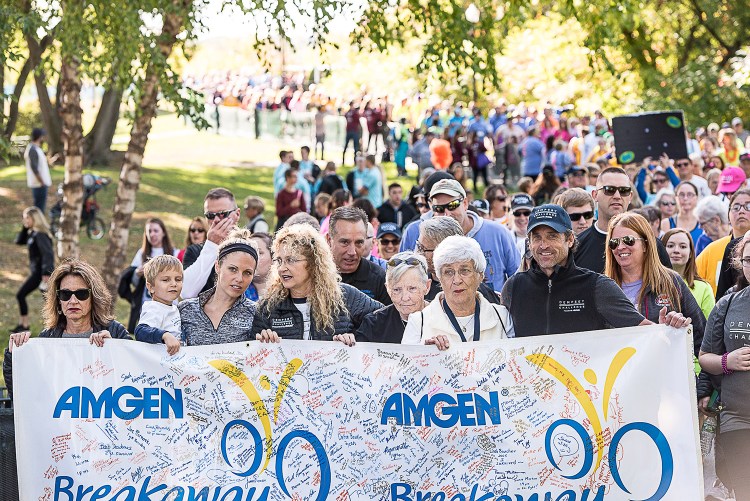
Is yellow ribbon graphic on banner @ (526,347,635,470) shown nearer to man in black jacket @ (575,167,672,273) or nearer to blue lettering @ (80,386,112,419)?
man in black jacket @ (575,167,672,273)

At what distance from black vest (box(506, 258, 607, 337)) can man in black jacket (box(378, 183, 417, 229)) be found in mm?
10211

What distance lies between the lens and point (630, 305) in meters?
7.02

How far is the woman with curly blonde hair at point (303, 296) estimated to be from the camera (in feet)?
24.2

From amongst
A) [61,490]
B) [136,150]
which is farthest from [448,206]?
[136,150]

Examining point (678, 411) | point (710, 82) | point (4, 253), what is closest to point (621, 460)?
point (678, 411)

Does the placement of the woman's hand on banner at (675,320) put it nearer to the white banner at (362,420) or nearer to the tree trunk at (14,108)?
the white banner at (362,420)

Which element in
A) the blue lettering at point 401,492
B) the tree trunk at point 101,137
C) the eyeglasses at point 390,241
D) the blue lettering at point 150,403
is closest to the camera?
the blue lettering at point 401,492

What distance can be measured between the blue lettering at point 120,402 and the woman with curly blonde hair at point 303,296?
2.06 feet

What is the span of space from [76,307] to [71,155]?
10014 mm

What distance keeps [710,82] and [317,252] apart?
30.8m

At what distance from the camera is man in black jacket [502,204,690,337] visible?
7055 millimetres

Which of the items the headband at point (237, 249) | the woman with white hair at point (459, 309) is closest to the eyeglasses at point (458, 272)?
the woman with white hair at point (459, 309)

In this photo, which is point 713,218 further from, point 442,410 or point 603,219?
point 442,410

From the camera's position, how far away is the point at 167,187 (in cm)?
3162
